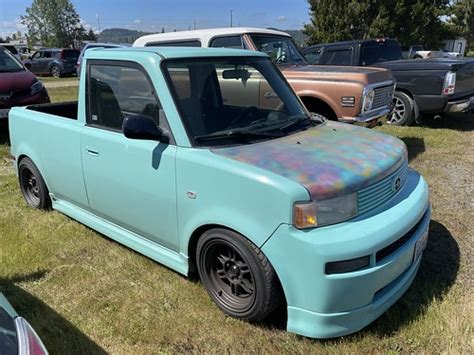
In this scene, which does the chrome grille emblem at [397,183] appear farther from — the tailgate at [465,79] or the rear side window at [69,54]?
the rear side window at [69,54]

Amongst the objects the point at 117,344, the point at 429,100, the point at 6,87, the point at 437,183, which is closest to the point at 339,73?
the point at 437,183

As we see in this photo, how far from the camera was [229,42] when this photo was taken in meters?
7.16

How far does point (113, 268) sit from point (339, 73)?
14.3 feet

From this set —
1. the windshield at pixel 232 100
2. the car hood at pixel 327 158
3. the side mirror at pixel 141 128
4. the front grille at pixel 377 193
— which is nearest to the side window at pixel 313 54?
the windshield at pixel 232 100

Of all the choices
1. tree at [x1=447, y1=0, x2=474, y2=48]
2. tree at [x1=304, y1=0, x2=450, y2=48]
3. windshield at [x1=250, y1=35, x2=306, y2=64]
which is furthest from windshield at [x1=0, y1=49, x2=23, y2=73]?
tree at [x1=447, y1=0, x2=474, y2=48]

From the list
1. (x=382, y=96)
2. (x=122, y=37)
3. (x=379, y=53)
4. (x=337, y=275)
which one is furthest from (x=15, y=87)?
(x=122, y=37)

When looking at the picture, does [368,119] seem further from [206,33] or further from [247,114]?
[247,114]

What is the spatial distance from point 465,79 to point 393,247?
268 inches

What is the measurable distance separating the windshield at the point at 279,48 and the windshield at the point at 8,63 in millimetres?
5434

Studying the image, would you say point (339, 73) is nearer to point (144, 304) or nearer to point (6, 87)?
point (144, 304)

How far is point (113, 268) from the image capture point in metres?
3.81

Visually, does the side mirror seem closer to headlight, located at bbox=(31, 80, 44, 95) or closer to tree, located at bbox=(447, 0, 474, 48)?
headlight, located at bbox=(31, 80, 44, 95)

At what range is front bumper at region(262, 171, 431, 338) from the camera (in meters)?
2.51

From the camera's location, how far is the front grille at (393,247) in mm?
2674
